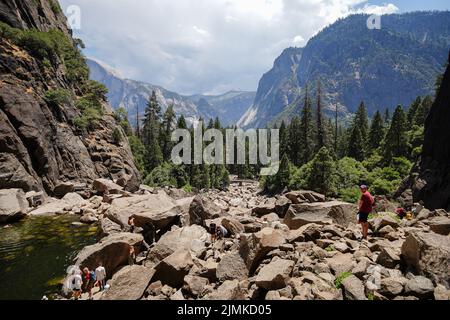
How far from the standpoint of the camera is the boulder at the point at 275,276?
8.67 metres

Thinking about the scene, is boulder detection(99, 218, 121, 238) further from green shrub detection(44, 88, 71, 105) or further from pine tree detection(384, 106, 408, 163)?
pine tree detection(384, 106, 408, 163)

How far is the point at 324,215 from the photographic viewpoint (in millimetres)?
14484

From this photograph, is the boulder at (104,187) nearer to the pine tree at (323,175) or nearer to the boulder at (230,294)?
the pine tree at (323,175)

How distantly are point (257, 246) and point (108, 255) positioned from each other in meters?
8.21

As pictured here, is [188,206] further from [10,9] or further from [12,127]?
[10,9]

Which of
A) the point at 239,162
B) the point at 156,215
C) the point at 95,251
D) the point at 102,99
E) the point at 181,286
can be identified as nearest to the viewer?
the point at 181,286

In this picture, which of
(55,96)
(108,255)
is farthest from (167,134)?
(108,255)

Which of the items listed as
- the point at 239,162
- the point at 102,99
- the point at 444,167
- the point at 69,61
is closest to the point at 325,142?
the point at 444,167

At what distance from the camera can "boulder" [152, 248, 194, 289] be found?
11.5 meters

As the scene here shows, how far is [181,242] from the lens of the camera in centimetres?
1529

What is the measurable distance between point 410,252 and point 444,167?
2691 centimetres

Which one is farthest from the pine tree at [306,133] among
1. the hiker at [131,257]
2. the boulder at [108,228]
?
the hiker at [131,257]

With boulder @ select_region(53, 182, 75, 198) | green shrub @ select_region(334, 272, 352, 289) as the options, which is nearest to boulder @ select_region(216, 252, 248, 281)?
green shrub @ select_region(334, 272, 352, 289)

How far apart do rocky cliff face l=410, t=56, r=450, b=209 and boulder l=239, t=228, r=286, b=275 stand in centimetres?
2289
